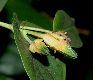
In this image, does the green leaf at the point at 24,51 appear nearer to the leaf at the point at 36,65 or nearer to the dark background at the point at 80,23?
the leaf at the point at 36,65

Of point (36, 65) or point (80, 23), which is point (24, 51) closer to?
point (36, 65)

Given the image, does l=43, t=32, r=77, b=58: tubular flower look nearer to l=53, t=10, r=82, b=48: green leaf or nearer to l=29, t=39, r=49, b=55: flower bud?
l=29, t=39, r=49, b=55: flower bud

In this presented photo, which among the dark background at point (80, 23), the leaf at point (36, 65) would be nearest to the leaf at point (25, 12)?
the dark background at point (80, 23)

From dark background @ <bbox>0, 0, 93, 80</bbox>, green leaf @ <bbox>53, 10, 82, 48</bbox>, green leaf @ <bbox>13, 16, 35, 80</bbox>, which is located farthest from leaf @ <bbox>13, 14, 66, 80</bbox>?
dark background @ <bbox>0, 0, 93, 80</bbox>

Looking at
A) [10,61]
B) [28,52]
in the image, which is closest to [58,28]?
[28,52]

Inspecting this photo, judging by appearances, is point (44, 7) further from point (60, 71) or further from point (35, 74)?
point (35, 74)

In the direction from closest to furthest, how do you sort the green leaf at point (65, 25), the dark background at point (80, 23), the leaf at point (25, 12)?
the green leaf at point (65, 25) < the leaf at point (25, 12) < the dark background at point (80, 23)
